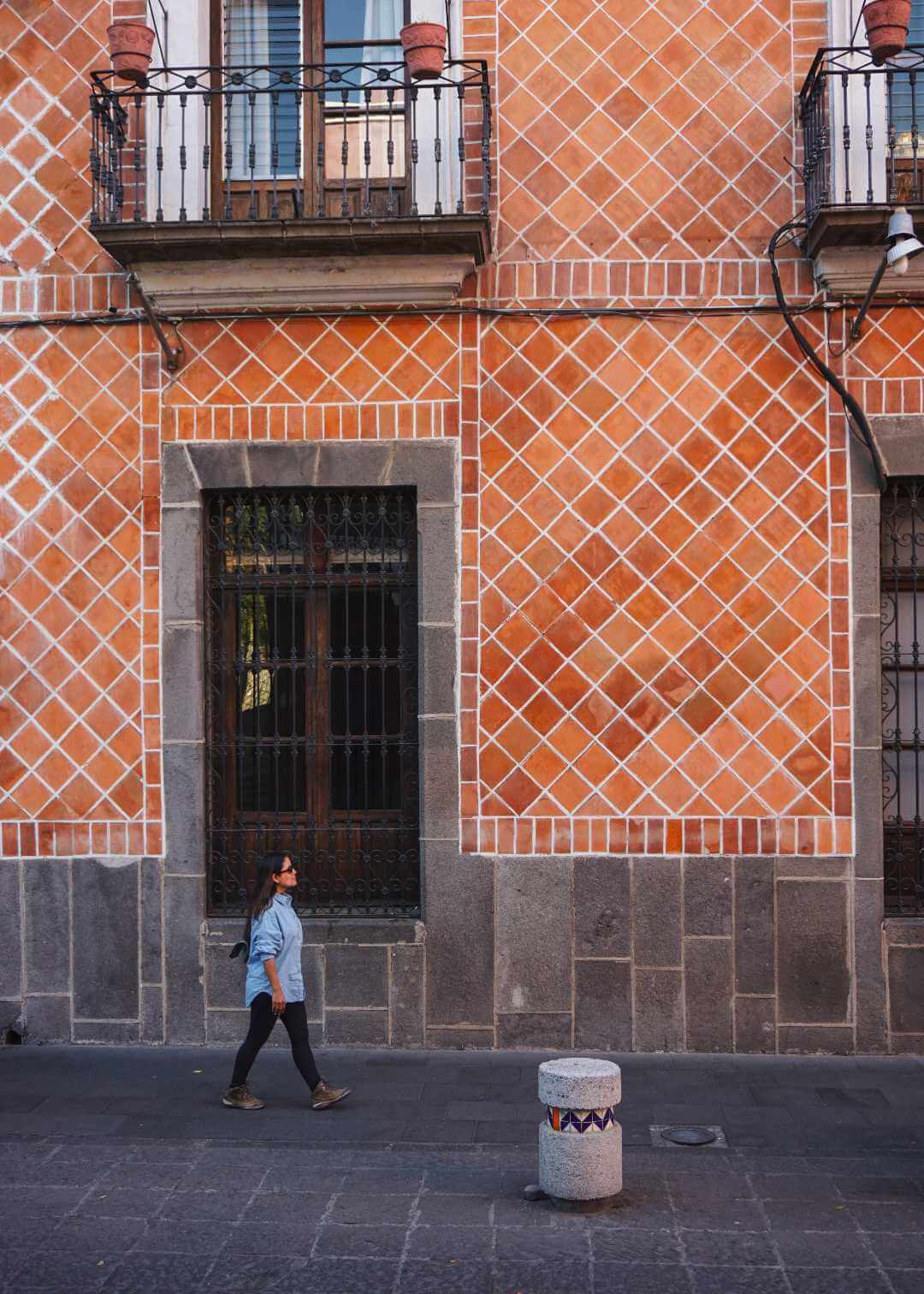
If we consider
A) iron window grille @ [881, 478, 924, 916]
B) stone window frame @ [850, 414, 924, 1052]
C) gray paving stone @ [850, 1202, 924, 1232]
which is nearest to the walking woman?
gray paving stone @ [850, 1202, 924, 1232]

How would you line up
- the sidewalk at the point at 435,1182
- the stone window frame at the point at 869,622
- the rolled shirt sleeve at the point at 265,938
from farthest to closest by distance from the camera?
the stone window frame at the point at 869,622
the rolled shirt sleeve at the point at 265,938
the sidewalk at the point at 435,1182

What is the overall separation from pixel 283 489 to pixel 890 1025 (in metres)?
5.12

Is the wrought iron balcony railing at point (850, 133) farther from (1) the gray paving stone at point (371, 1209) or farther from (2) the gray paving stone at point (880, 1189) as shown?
(1) the gray paving stone at point (371, 1209)

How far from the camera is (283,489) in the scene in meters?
8.78

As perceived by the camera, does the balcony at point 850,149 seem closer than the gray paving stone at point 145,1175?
No

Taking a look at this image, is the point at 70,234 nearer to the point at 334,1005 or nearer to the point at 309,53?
the point at 309,53

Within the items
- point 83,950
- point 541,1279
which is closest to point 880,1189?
point 541,1279

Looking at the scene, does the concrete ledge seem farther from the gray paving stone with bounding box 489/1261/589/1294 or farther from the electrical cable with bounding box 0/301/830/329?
the gray paving stone with bounding box 489/1261/589/1294

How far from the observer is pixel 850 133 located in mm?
Answer: 8375

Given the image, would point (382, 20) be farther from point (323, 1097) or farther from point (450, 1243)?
point (450, 1243)

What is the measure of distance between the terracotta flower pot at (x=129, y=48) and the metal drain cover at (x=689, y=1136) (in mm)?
6930

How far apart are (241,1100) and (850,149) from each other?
6.71m

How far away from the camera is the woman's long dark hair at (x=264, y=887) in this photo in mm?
7133

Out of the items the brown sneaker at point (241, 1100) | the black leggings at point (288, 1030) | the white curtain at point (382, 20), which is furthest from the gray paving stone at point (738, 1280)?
the white curtain at point (382, 20)
